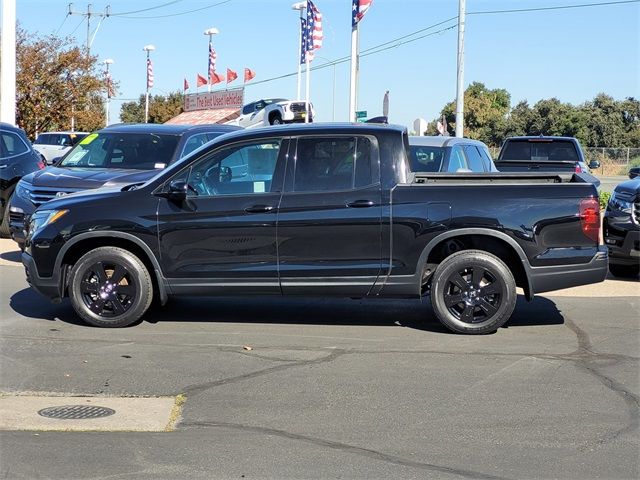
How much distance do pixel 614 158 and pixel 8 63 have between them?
42.0m

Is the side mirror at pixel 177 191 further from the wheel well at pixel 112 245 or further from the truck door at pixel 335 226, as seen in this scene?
the truck door at pixel 335 226

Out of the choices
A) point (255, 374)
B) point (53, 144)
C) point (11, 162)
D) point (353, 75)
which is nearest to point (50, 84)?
point (53, 144)

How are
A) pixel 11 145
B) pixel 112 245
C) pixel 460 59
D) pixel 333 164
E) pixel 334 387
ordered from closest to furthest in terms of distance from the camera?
pixel 334 387 < pixel 333 164 < pixel 112 245 < pixel 11 145 < pixel 460 59

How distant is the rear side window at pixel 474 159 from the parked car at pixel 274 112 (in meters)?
24.9

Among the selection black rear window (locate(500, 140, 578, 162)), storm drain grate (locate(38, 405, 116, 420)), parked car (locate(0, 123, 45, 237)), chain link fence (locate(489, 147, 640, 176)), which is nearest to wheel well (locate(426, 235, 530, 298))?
storm drain grate (locate(38, 405, 116, 420))

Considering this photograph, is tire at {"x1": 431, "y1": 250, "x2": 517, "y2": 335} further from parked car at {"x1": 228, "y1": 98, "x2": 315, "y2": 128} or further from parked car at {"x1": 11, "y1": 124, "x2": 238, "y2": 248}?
parked car at {"x1": 228, "y1": 98, "x2": 315, "y2": 128}

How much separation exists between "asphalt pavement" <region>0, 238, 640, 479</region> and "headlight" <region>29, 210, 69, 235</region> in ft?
3.02

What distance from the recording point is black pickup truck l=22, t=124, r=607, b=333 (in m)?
8.09

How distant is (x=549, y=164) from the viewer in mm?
16203

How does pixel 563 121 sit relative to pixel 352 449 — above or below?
above

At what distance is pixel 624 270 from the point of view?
38.5 feet

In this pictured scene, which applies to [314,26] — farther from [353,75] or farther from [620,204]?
[620,204]

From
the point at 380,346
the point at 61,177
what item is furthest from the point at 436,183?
the point at 61,177

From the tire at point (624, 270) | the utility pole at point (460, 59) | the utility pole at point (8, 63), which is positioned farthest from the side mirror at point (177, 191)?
the utility pole at point (460, 59)
